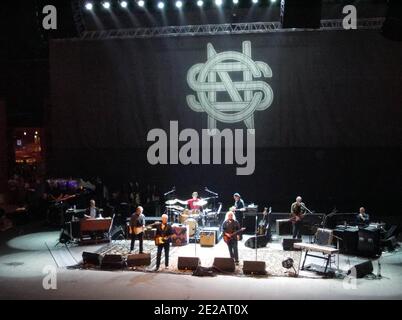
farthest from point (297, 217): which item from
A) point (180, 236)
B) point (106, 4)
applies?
point (106, 4)

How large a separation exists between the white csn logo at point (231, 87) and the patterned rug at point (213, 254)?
5509 mm

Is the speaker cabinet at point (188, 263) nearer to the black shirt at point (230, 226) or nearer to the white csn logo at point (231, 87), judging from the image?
the black shirt at point (230, 226)

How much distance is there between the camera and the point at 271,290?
998 cm

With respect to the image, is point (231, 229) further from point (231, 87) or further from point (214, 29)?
point (214, 29)

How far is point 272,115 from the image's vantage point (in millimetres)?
18359

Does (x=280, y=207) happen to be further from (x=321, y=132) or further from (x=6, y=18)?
(x=6, y=18)

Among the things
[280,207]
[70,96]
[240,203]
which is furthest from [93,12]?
[280,207]

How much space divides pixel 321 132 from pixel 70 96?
9991 mm

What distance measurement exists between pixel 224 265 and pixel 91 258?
3383mm

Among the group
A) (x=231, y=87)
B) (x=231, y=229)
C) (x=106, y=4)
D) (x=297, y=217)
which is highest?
(x=106, y=4)

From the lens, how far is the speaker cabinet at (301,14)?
15641 millimetres

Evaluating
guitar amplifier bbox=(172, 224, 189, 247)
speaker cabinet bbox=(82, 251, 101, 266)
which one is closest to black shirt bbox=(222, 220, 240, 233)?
guitar amplifier bbox=(172, 224, 189, 247)

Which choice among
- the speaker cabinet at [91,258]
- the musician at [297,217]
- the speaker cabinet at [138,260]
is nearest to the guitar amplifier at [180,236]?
the speaker cabinet at [138,260]

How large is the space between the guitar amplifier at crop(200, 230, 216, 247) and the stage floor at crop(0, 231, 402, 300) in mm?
943
